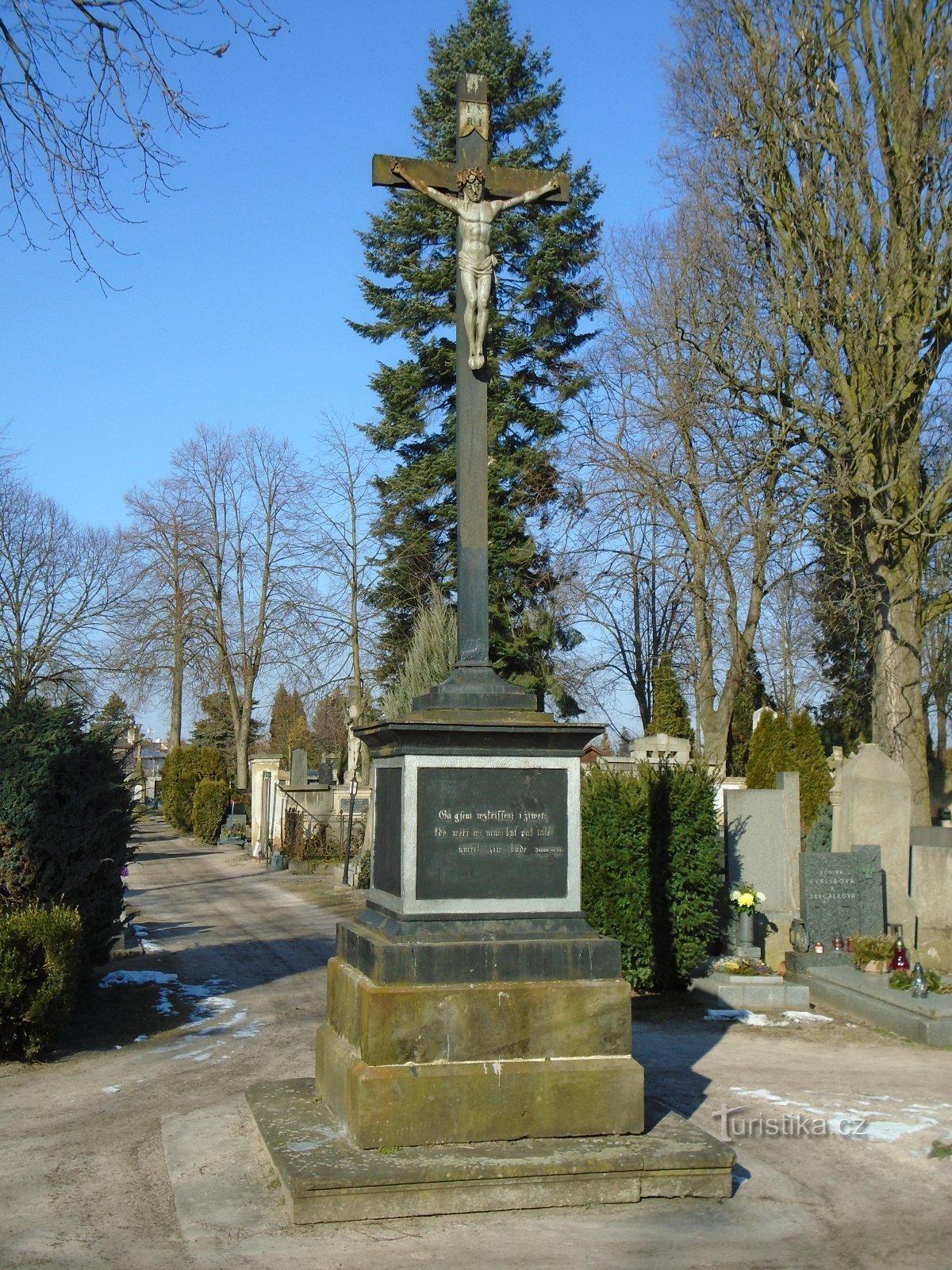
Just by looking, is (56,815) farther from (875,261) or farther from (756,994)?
(875,261)

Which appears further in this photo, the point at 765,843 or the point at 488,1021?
the point at 765,843

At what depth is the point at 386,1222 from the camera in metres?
5.01

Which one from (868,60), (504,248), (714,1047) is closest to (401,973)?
(714,1047)

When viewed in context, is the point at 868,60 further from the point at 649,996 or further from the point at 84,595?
the point at 84,595

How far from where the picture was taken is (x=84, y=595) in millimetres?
39344

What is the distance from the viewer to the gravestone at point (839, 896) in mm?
12648

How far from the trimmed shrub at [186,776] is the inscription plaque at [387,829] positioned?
32.9m

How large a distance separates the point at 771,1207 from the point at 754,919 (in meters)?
8.07

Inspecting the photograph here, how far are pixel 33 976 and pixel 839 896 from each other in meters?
8.29

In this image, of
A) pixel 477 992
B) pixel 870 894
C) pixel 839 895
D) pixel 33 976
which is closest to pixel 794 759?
pixel 870 894

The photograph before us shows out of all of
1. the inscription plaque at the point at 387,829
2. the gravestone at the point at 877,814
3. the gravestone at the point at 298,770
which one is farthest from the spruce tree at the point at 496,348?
the inscription plaque at the point at 387,829

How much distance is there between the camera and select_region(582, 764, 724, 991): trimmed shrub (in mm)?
11562

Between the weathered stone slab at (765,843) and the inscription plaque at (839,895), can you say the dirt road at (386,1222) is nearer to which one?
the inscription plaque at (839,895)

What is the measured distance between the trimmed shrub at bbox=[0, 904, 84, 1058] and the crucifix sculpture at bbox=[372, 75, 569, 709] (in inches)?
157
